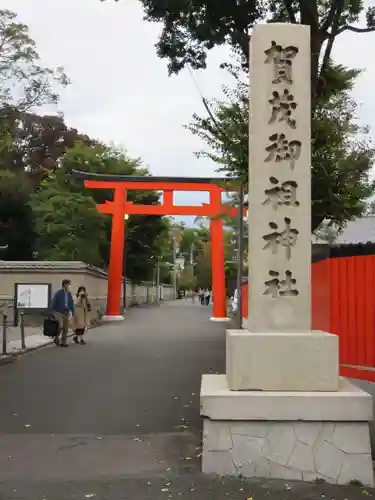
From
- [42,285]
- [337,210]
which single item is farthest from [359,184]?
[42,285]

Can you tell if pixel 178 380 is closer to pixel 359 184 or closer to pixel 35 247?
pixel 359 184

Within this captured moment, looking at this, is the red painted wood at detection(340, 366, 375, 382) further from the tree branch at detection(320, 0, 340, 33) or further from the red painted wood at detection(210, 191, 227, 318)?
the red painted wood at detection(210, 191, 227, 318)

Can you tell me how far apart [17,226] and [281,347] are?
124 feet

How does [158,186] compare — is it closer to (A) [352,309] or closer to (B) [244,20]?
(B) [244,20]

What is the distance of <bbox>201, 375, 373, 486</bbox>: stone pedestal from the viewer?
559 centimetres

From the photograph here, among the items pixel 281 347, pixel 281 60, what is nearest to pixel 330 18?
pixel 281 60

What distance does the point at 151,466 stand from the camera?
600 cm

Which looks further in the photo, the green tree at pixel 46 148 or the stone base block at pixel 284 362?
the green tree at pixel 46 148

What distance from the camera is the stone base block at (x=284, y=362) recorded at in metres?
5.86

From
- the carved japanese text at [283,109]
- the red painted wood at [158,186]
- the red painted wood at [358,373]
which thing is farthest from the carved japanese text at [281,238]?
the red painted wood at [158,186]

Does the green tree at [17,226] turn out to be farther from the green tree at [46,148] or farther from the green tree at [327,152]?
the green tree at [327,152]

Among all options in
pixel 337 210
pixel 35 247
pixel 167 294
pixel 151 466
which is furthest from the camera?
pixel 167 294

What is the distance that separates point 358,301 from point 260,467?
3.13 metres

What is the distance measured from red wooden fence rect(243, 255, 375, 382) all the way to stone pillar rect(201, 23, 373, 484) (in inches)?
74.3
